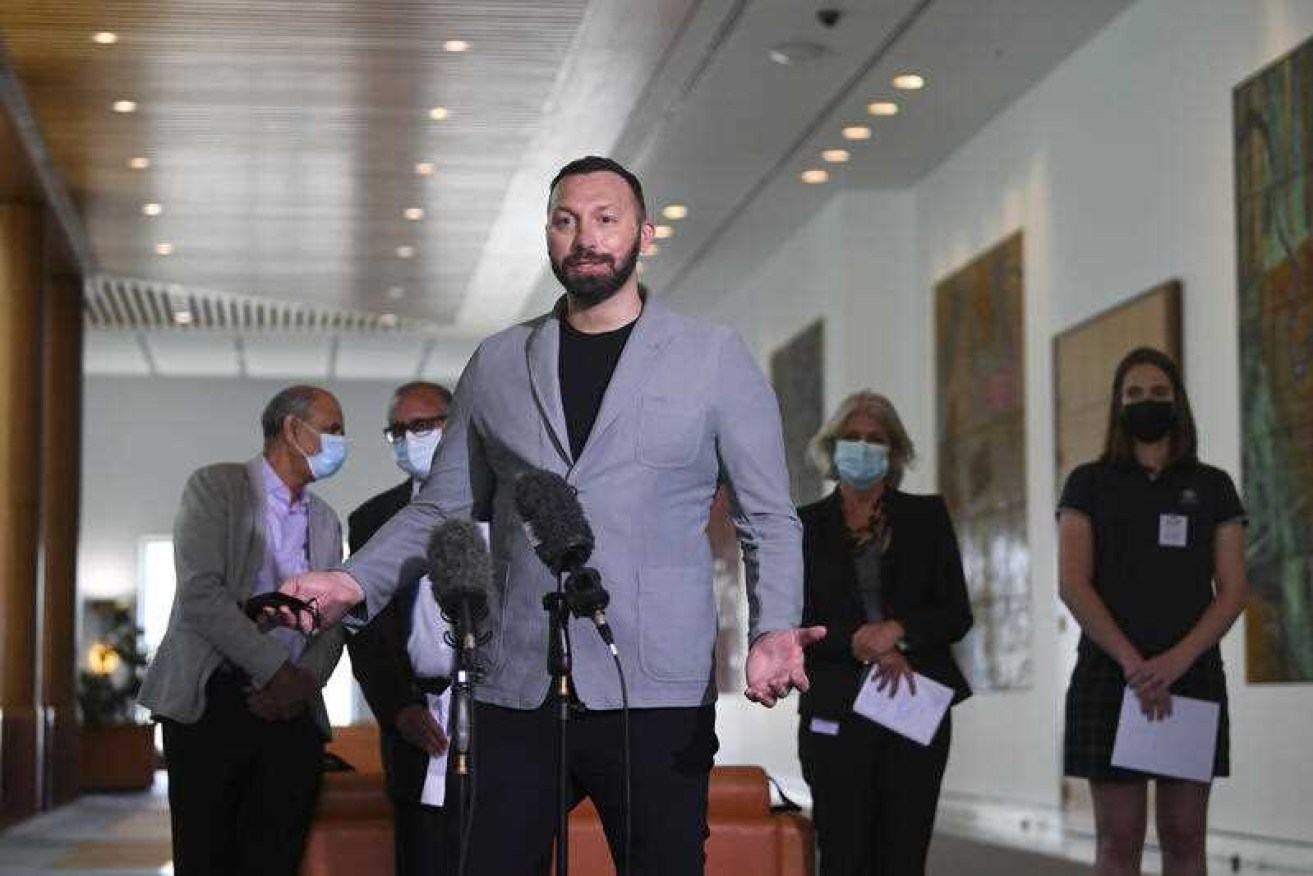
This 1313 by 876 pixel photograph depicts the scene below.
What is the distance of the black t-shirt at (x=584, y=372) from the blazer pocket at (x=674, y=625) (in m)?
0.25

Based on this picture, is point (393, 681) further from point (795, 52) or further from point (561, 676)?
point (795, 52)

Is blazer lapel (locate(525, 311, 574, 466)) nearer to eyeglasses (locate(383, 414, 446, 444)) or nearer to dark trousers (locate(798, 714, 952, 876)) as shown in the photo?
eyeglasses (locate(383, 414, 446, 444))

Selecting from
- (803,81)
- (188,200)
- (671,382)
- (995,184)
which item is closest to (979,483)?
(995,184)

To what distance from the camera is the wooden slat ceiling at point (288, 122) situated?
12961 mm

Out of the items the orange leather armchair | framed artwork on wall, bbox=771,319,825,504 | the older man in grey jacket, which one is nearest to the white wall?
framed artwork on wall, bbox=771,319,825,504

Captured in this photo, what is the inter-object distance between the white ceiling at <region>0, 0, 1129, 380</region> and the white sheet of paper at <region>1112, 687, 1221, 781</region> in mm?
7594

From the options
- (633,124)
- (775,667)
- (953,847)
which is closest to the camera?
(775,667)

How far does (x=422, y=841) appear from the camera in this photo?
546cm

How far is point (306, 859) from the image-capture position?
5828 millimetres

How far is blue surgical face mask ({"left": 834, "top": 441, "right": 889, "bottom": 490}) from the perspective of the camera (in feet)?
20.7

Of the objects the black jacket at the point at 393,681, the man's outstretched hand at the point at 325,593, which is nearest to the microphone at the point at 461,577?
the man's outstretched hand at the point at 325,593

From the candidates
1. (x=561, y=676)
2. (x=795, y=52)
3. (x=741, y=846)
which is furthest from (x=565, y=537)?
(x=795, y=52)

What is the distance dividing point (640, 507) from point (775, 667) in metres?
0.33

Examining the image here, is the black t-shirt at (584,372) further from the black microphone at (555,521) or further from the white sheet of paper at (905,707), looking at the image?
the white sheet of paper at (905,707)
